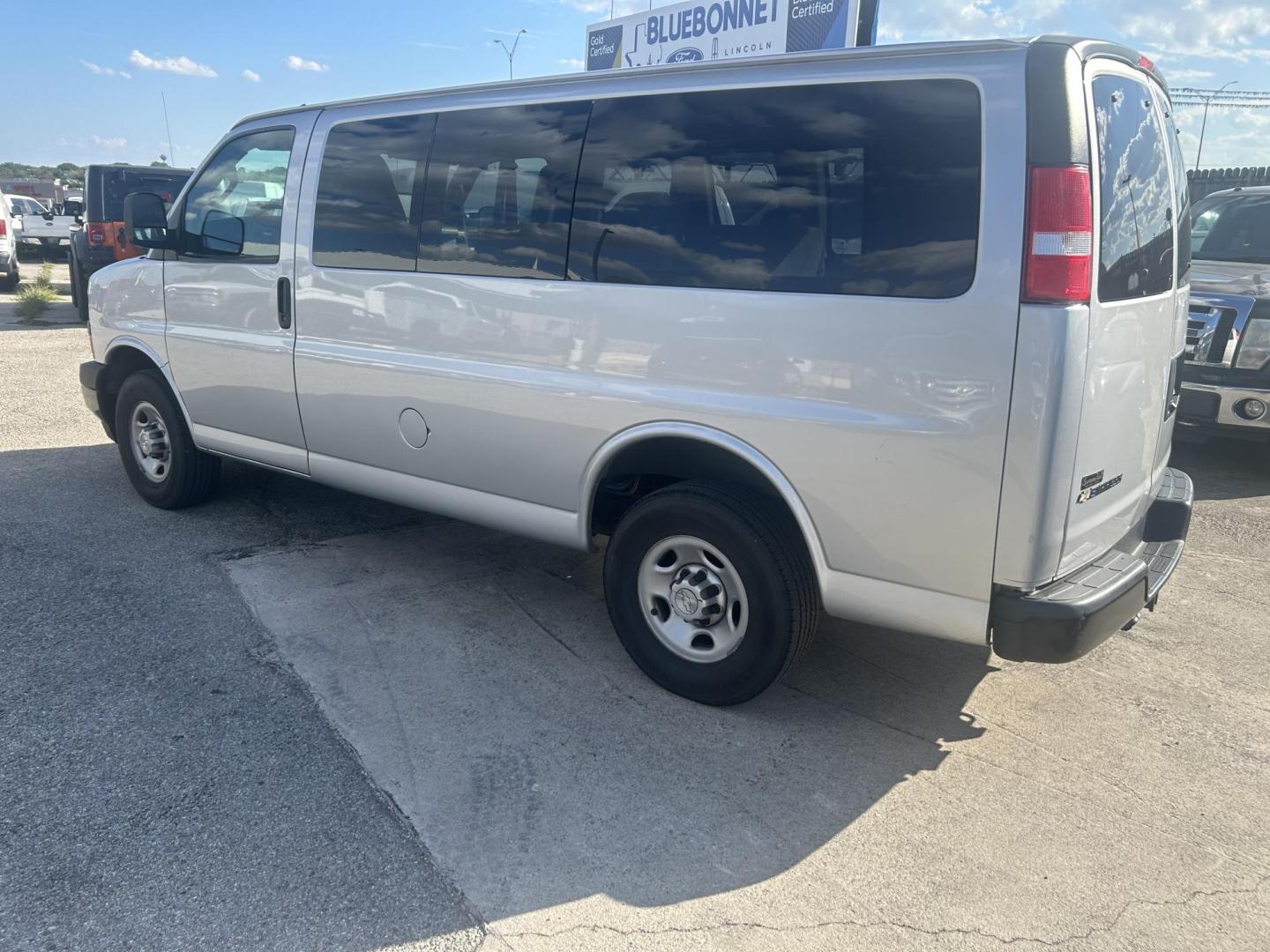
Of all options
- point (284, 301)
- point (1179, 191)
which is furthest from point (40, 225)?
point (1179, 191)

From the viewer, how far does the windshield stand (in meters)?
7.58

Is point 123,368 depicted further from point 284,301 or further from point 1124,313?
point 1124,313

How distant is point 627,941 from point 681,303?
2.01 metres

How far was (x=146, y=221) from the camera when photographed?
5059 millimetres

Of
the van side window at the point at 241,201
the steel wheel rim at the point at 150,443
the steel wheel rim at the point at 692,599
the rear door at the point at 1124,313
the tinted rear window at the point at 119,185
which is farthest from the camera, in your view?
the tinted rear window at the point at 119,185

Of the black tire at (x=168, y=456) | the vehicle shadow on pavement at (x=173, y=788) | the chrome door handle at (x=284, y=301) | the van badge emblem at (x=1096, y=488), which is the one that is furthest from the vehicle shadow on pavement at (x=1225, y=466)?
the black tire at (x=168, y=456)

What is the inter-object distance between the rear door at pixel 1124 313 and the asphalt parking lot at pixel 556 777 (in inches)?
33.6

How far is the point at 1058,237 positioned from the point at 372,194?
2.95 metres

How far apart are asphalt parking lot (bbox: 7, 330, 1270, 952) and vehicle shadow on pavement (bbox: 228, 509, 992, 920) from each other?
0.5 inches

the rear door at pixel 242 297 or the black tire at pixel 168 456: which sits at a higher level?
the rear door at pixel 242 297

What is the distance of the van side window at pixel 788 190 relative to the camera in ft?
9.46

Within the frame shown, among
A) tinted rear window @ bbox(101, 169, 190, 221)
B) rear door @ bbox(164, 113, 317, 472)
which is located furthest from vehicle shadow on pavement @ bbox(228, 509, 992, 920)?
tinted rear window @ bbox(101, 169, 190, 221)

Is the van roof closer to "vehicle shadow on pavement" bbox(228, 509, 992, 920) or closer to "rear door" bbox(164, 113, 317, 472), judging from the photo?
"rear door" bbox(164, 113, 317, 472)

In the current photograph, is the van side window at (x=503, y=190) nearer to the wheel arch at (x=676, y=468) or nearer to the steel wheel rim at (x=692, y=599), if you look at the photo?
the wheel arch at (x=676, y=468)
